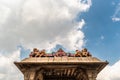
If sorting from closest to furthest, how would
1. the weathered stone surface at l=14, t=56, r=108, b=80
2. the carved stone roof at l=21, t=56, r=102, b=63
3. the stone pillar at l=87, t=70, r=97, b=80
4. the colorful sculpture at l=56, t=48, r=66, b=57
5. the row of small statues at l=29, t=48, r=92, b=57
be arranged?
the weathered stone surface at l=14, t=56, r=108, b=80
the carved stone roof at l=21, t=56, r=102, b=63
the stone pillar at l=87, t=70, r=97, b=80
the row of small statues at l=29, t=48, r=92, b=57
the colorful sculpture at l=56, t=48, r=66, b=57

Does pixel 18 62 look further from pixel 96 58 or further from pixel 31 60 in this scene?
pixel 96 58

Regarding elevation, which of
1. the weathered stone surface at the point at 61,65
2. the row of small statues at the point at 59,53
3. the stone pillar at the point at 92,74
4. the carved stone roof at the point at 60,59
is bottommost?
the stone pillar at the point at 92,74

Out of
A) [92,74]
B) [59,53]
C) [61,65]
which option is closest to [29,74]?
[61,65]

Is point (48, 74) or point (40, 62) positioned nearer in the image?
point (40, 62)

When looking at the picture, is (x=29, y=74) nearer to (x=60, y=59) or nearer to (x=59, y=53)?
(x=60, y=59)

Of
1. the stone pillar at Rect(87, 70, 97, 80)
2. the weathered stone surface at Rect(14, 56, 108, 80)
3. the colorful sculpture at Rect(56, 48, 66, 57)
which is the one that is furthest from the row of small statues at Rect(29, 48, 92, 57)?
the stone pillar at Rect(87, 70, 97, 80)

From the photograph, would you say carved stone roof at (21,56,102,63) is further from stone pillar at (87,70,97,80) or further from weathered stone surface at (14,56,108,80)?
stone pillar at (87,70,97,80)

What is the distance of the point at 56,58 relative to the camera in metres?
15.8

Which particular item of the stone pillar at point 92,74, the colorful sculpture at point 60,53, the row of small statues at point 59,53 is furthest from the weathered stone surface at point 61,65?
the colorful sculpture at point 60,53

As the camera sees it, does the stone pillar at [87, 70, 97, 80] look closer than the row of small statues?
Yes

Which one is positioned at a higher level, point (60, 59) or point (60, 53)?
point (60, 53)

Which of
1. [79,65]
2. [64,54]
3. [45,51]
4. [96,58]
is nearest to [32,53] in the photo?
[45,51]

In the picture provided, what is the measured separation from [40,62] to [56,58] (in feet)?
3.99

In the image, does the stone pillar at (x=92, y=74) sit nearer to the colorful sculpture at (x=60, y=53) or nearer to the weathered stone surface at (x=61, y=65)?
the weathered stone surface at (x=61, y=65)
